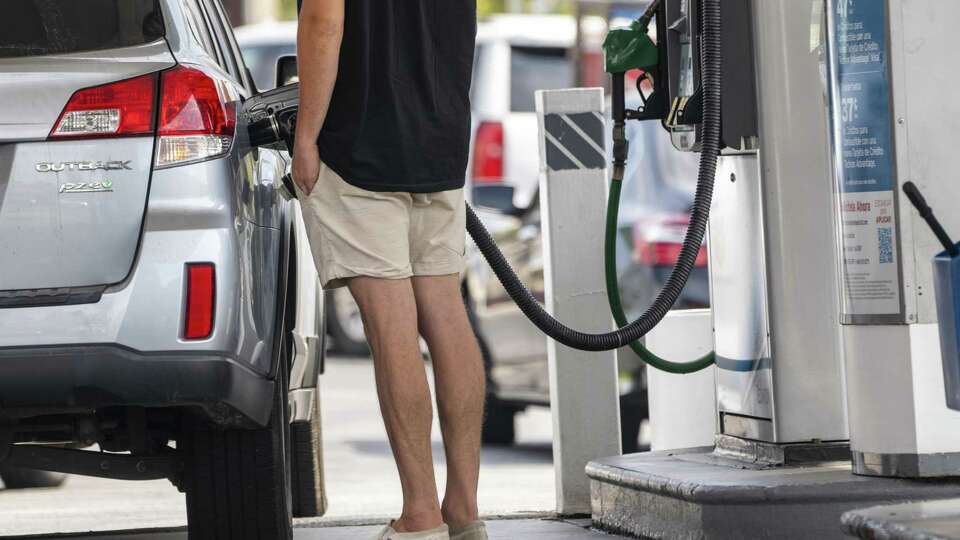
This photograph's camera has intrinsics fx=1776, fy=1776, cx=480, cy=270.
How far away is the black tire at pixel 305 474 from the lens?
19.9 ft

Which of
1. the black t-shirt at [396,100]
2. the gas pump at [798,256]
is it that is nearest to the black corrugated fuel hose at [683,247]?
the gas pump at [798,256]

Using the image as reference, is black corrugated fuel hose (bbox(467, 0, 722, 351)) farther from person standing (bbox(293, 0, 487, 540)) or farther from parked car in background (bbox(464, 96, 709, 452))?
parked car in background (bbox(464, 96, 709, 452))

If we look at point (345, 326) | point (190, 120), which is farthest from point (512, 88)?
point (190, 120)

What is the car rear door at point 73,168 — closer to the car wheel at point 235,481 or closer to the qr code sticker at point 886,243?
the car wheel at point 235,481

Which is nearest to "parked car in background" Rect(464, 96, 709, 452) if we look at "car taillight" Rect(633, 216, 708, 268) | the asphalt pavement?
"car taillight" Rect(633, 216, 708, 268)

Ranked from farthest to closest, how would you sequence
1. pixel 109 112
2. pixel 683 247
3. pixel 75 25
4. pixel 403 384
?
pixel 683 247 < pixel 403 384 < pixel 75 25 < pixel 109 112

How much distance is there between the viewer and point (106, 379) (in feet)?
13.4

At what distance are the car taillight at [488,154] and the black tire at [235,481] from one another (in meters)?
11.4

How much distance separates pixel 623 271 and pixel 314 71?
14.6 ft

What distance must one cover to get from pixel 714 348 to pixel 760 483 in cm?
96

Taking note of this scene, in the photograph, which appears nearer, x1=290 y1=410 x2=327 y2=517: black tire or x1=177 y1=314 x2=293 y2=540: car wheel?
x1=177 y1=314 x2=293 y2=540: car wheel

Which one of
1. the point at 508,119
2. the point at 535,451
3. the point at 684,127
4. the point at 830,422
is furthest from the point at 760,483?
the point at 508,119

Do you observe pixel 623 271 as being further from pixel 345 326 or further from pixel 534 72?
pixel 534 72

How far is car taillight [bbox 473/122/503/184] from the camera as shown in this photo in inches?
635
